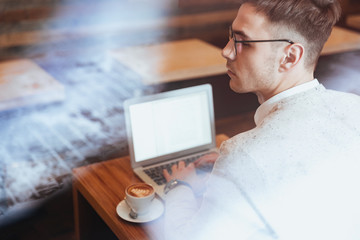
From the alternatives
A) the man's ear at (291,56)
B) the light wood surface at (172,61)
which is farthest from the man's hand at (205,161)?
the light wood surface at (172,61)

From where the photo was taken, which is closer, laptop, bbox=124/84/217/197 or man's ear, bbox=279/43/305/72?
man's ear, bbox=279/43/305/72

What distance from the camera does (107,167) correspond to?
5.76 feet

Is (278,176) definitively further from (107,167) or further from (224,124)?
(224,124)

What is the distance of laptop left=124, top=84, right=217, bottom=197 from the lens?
1.77 m

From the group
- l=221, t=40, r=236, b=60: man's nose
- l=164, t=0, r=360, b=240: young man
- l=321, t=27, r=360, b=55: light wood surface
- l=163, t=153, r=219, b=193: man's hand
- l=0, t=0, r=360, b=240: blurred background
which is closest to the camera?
l=164, t=0, r=360, b=240: young man

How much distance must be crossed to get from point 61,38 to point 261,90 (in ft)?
9.31

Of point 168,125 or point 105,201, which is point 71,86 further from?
point 105,201

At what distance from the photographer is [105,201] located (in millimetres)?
1547

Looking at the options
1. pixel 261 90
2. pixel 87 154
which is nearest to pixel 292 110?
pixel 261 90

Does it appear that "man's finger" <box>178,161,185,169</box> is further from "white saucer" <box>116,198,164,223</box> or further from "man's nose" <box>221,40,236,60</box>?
"man's nose" <box>221,40,236,60</box>

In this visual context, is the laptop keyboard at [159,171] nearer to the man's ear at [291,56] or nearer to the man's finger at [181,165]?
the man's finger at [181,165]

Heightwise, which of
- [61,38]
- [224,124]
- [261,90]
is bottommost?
[224,124]

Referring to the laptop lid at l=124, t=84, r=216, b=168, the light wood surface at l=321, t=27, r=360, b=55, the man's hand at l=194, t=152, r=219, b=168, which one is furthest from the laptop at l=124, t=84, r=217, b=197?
the light wood surface at l=321, t=27, r=360, b=55

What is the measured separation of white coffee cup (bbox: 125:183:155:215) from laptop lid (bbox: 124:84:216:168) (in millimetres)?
282
